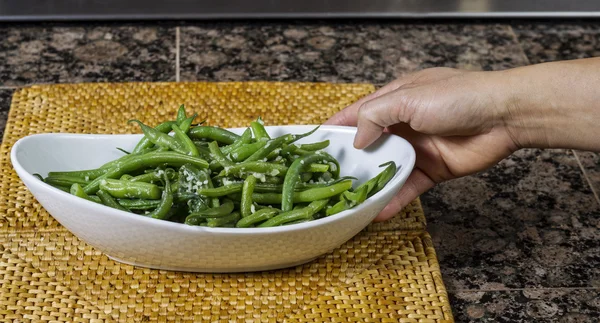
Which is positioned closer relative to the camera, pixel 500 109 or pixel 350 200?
pixel 350 200

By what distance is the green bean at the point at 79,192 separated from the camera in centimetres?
113

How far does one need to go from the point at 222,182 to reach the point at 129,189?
140mm

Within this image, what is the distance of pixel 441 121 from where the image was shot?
4.36 feet

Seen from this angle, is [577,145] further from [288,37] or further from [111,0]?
[111,0]

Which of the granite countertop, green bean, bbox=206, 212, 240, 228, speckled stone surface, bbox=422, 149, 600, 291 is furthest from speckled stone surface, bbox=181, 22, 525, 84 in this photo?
green bean, bbox=206, 212, 240, 228

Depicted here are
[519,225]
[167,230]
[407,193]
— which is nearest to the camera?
[167,230]

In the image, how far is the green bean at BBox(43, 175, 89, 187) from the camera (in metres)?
1.21

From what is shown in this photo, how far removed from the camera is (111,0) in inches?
90.9

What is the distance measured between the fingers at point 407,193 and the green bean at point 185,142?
0.36 metres

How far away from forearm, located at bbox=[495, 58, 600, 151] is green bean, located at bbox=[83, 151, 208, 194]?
54 cm

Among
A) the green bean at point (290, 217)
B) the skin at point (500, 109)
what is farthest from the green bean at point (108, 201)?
the skin at point (500, 109)

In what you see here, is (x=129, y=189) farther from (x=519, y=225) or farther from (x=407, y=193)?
(x=519, y=225)

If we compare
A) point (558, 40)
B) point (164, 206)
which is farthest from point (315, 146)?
point (558, 40)

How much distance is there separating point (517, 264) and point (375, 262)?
33cm
